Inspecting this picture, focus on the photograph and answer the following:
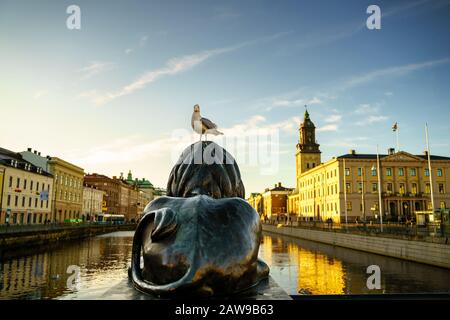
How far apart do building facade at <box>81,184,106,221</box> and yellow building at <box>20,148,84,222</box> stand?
8437 mm

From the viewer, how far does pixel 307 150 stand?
387 ft

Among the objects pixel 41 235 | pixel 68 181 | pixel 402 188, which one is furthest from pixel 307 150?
pixel 41 235

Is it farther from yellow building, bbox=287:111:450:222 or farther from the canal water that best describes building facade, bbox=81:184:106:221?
the canal water

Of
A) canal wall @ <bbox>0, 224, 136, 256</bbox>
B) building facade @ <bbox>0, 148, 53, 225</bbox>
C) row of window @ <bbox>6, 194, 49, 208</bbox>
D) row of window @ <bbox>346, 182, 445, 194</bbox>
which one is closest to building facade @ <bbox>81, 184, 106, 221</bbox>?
canal wall @ <bbox>0, 224, 136, 256</bbox>

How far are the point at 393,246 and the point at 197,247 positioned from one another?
32560 millimetres

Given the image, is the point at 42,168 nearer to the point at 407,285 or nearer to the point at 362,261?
the point at 362,261

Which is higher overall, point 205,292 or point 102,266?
point 205,292

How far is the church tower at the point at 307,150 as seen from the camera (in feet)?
383

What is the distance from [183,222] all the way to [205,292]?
1.08 metres

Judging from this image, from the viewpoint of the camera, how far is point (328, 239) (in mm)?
49344

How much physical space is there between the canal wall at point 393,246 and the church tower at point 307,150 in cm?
6349

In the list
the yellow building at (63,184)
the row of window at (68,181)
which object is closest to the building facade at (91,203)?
the yellow building at (63,184)

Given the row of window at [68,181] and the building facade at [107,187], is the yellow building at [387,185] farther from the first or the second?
the building facade at [107,187]

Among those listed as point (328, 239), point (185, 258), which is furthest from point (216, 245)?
point (328, 239)
